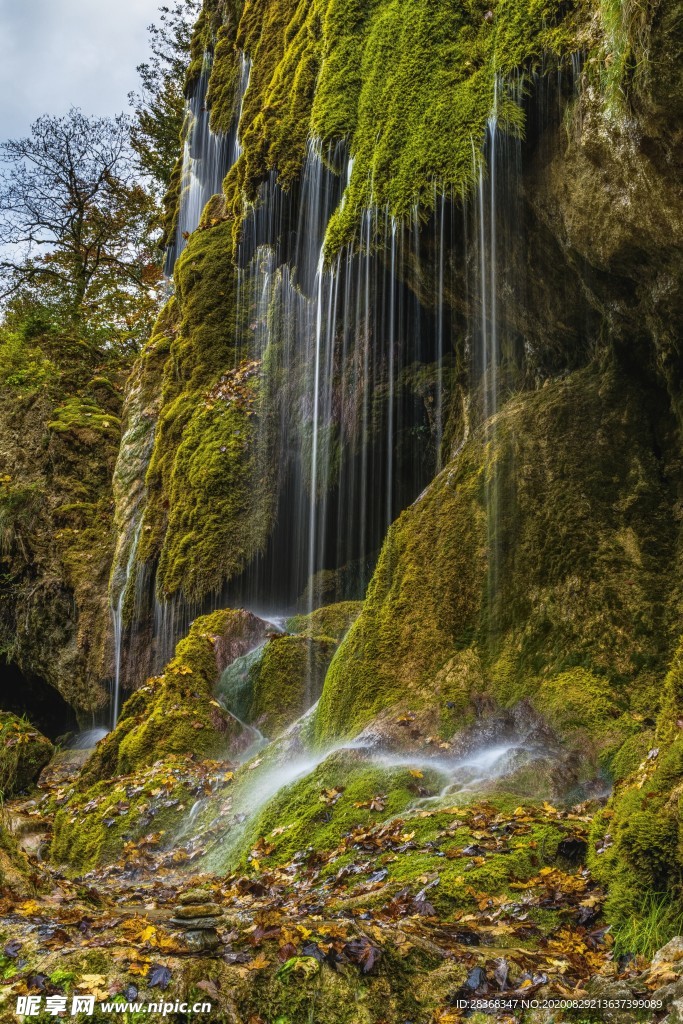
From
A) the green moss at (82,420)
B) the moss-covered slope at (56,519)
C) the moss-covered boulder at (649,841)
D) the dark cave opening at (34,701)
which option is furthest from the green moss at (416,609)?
the green moss at (82,420)

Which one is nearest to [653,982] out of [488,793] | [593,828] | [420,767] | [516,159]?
[593,828]

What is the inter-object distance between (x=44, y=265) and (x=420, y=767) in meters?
23.1

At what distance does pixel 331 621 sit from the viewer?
33.5 ft

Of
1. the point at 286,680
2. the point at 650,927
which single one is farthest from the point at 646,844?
the point at 286,680

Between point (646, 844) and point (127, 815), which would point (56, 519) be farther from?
point (646, 844)

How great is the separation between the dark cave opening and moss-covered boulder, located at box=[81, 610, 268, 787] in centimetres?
804

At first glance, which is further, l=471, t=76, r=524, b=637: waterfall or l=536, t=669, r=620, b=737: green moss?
l=471, t=76, r=524, b=637: waterfall

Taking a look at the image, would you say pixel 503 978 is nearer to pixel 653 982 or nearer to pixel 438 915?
pixel 653 982

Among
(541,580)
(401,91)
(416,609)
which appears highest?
(401,91)

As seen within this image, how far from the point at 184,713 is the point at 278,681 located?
3.68 feet

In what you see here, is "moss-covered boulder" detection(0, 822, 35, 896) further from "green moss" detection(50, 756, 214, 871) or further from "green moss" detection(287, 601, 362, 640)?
"green moss" detection(287, 601, 362, 640)

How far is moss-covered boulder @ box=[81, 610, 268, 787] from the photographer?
27.5 feet

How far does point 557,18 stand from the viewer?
649 centimetres

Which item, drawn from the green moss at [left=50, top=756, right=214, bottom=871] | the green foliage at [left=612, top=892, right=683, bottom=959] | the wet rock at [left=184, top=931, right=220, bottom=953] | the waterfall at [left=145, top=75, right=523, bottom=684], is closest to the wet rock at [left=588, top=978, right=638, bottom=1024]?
the green foliage at [left=612, top=892, right=683, bottom=959]
